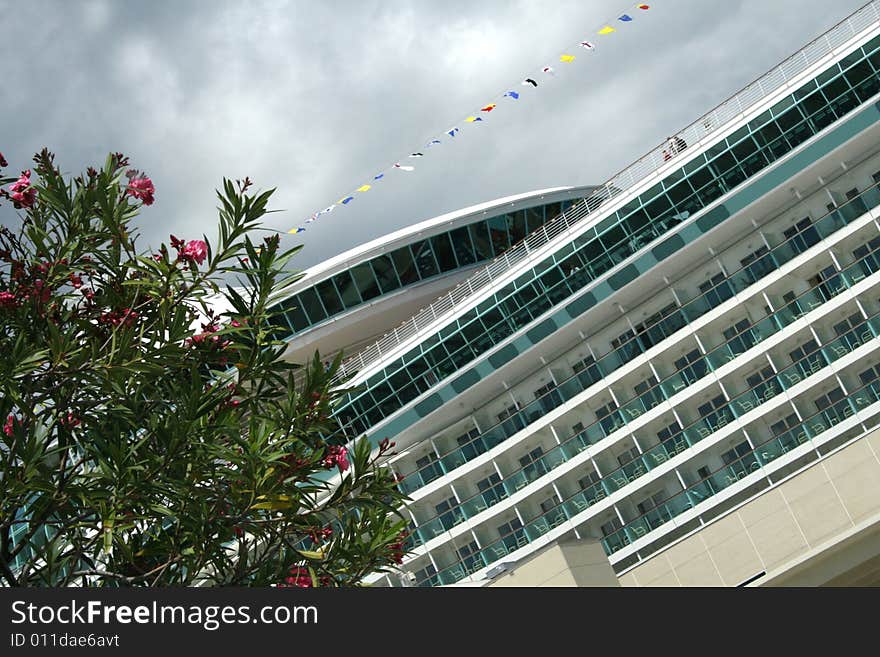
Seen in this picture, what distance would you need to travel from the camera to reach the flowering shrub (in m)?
9.09

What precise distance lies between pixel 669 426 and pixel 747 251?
7.46m

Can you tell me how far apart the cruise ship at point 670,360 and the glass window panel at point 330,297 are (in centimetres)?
7

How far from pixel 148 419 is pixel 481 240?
36295mm

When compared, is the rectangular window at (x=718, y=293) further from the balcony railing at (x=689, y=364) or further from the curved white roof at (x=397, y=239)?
the curved white roof at (x=397, y=239)

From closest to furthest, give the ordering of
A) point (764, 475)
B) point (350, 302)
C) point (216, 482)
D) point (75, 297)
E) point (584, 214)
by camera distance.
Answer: point (216, 482)
point (75, 297)
point (764, 475)
point (584, 214)
point (350, 302)

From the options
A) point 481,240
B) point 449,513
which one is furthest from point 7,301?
point 481,240

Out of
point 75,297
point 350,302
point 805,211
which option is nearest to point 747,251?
point 805,211

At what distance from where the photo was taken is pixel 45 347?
32.2 feet

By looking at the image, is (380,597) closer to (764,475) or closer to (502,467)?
(764,475)

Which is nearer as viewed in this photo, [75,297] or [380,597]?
[380,597]

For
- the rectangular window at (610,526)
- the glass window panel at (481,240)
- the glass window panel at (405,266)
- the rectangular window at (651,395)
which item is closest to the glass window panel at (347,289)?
the glass window panel at (405,266)

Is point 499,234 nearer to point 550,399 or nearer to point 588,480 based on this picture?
point 550,399

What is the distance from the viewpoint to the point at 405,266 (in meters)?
44.0

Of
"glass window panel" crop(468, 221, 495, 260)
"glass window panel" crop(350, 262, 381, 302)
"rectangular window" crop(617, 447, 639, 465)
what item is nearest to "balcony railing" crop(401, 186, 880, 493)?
"rectangular window" crop(617, 447, 639, 465)
